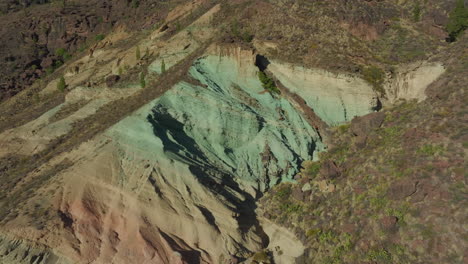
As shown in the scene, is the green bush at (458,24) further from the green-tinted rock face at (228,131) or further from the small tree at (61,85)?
the small tree at (61,85)

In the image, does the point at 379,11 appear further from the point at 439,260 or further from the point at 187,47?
the point at 439,260

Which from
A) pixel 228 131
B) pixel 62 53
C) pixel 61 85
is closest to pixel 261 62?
pixel 228 131

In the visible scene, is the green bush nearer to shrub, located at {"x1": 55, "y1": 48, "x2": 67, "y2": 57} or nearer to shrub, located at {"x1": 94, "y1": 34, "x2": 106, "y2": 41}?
shrub, located at {"x1": 94, "y1": 34, "x2": 106, "y2": 41}

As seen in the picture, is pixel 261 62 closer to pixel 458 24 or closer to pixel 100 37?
pixel 458 24

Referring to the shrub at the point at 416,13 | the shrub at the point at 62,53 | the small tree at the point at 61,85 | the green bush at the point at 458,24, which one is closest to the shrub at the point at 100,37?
the shrub at the point at 62,53

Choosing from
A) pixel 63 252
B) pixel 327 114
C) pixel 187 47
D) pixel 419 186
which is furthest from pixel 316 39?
pixel 63 252
